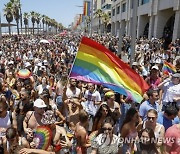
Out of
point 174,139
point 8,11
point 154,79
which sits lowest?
point 174,139

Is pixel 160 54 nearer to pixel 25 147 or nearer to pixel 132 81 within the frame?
pixel 132 81

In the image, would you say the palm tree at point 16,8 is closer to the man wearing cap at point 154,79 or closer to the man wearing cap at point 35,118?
the man wearing cap at point 154,79

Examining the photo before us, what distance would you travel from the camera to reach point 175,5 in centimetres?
2584

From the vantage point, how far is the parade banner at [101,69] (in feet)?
16.0

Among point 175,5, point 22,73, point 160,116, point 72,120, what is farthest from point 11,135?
point 175,5

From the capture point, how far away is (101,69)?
16.4 ft

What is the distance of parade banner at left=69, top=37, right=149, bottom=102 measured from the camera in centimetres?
488

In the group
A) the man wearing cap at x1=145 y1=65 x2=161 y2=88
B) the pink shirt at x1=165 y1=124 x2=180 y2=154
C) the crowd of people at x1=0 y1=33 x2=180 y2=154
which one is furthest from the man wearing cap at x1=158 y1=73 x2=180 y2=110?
the pink shirt at x1=165 y1=124 x2=180 y2=154

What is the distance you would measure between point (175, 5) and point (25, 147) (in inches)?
980

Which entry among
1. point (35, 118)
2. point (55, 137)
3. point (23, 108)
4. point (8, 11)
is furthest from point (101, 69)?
point (8, 11)

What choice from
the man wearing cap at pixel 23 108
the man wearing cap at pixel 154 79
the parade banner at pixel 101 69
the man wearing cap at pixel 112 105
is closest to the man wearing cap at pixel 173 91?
the man wearing cap at pixel 154 79

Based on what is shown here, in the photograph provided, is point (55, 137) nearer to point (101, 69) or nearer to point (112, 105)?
point (101, 69)

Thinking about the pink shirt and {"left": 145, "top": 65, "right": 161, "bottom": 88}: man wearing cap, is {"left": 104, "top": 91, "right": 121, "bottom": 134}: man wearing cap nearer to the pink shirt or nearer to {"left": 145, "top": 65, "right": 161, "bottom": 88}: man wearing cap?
the pink shirt

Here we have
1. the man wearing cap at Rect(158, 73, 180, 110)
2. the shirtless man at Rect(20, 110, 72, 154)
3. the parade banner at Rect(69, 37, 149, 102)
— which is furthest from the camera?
the man wearing cap at Rect(158, 73, 180, 110)
